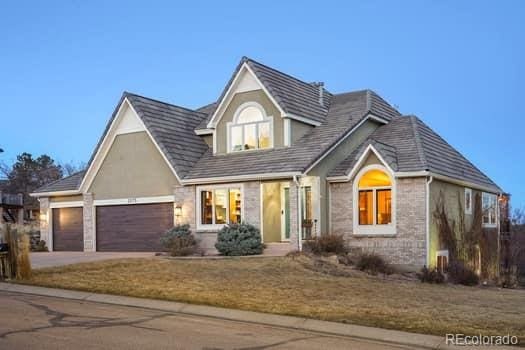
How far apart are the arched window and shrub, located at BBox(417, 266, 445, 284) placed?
2538 millimetres

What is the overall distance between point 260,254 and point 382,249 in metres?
4.58

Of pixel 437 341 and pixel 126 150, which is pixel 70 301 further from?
pixel 126 150

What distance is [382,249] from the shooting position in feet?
70.0

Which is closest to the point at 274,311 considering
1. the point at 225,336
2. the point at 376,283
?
the point at 225,336

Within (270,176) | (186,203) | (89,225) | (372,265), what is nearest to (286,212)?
(270,176)

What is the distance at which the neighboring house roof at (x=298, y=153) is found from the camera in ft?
72.8

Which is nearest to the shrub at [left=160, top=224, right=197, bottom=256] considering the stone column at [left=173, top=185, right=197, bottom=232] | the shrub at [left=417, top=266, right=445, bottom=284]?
the stone column at [left=173, top=185, right=197, bottom=232]

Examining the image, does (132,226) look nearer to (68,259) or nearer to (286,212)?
(68,259)

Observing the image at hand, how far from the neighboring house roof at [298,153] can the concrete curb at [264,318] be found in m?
9.85

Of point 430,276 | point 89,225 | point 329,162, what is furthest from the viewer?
point 89,225

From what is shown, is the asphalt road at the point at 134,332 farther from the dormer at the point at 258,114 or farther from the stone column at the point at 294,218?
the dormer at the point at 258,114

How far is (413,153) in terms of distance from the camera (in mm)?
21984

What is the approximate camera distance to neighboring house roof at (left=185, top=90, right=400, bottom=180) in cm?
2219

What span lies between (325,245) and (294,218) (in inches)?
62.5
